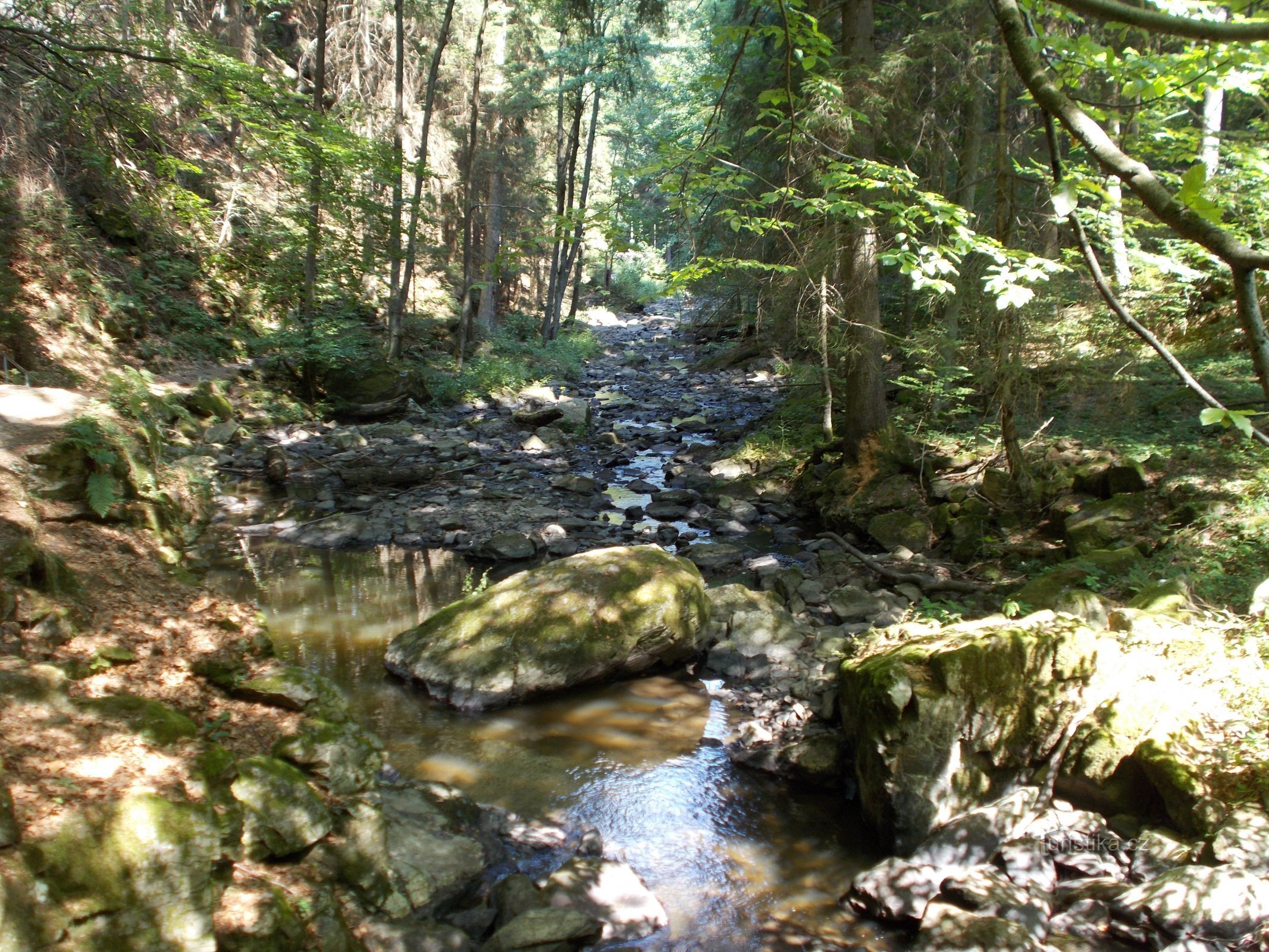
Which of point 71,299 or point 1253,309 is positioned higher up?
point 71,299

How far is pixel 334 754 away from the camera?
4066mm

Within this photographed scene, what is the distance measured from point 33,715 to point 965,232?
4484 mm

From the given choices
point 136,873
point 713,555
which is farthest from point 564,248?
point 136,873

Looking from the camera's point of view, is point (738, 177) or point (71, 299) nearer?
point (738, 177)

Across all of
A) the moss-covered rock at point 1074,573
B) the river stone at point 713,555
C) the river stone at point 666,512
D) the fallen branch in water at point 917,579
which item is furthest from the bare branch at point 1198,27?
the river stone at point 666,512

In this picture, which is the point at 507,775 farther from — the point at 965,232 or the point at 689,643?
the point at 965,232

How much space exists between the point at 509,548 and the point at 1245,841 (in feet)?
27.3

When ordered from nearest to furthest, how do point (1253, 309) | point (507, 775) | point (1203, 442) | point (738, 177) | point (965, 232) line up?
point (1253, 309) → point (965, 232) → point (738, 177) → point (507, 775) → point (1203, 442)

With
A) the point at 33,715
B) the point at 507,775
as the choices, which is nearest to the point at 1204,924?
the point at 507,775

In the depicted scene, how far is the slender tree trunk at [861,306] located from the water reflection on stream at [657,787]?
6.36 m

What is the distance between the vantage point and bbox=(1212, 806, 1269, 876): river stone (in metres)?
3.78

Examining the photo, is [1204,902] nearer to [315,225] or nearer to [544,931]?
[544,931]

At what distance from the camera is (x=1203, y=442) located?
27.9 ft

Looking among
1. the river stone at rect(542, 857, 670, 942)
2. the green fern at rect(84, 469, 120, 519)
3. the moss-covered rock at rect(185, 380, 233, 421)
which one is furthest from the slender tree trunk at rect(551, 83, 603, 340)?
the river stone at rect(542, 857, 670, 942)
